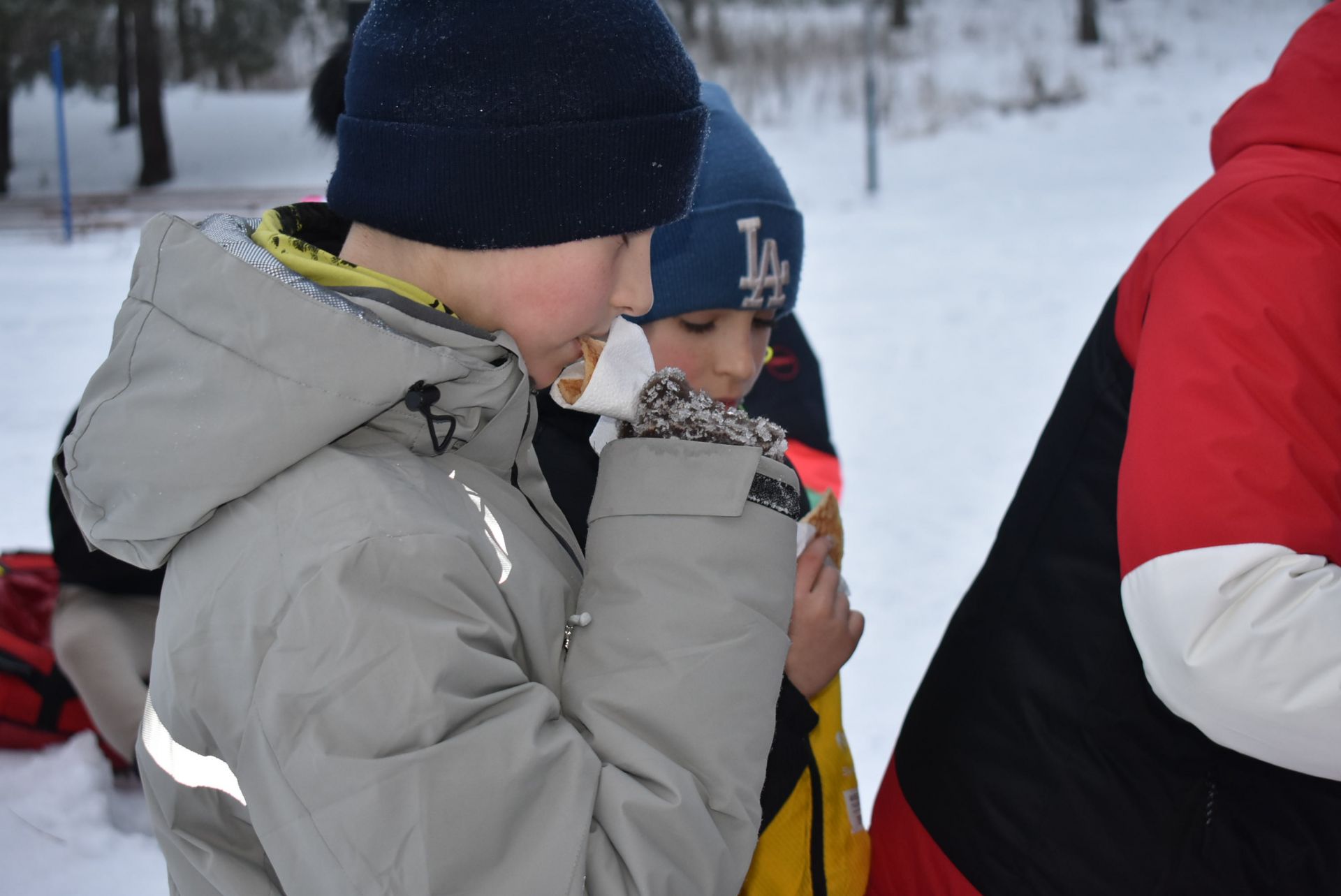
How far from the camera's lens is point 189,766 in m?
1.03

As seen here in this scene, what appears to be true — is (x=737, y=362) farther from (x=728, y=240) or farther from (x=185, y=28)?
(x=185, y=28)

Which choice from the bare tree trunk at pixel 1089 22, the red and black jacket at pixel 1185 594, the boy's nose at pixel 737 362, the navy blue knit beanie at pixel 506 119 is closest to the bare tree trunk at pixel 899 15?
the bare tree trunk at pixel 1089 22

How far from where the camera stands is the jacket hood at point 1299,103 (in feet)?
4.22

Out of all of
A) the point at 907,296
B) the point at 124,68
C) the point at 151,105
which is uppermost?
the point at 124,68

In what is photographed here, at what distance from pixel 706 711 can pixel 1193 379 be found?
0.61m

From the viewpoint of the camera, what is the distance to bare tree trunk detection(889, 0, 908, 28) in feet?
79.9

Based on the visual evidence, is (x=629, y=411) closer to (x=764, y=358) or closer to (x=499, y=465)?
(x=499, y=465)

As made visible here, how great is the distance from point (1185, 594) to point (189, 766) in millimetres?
968

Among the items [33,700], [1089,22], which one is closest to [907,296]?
[33,700]

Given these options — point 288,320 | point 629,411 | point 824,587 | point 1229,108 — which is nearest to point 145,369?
point 288,320

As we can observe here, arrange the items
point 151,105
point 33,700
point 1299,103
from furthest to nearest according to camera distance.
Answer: point 151,105, point 33,700, point 1299,103

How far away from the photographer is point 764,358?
7.43ft

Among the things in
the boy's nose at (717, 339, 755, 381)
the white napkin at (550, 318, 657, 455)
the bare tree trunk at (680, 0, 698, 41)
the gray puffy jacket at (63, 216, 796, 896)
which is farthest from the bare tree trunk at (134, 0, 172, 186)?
the gray puffy jacket at (63, 216, 796, 896)

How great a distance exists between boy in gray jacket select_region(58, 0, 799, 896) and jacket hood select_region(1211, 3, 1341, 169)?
0.70 meters
